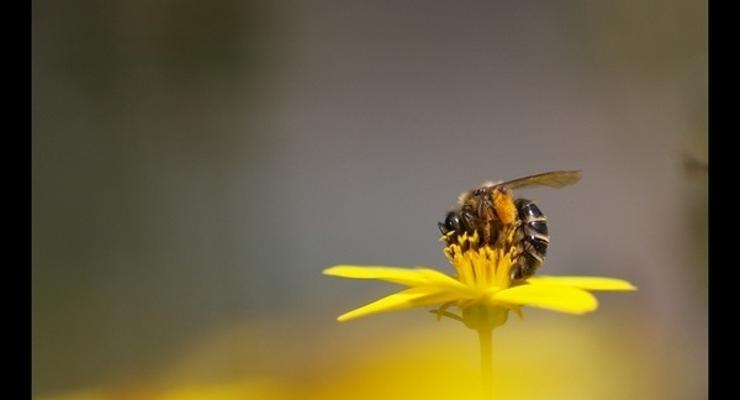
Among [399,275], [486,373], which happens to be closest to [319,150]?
[399,275]

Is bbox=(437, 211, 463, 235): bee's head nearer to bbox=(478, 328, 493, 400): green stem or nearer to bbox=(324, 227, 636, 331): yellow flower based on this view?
bbox=(324, 227, 636, 331): yellow flower

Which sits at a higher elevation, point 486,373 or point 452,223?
point 452,223

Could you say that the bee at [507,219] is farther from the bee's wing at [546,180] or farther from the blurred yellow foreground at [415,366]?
the blurred yellow foreground at [415,366]

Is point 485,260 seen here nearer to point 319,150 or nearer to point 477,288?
point 477,288

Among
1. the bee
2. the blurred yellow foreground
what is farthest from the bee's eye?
the blurred yellow foreground

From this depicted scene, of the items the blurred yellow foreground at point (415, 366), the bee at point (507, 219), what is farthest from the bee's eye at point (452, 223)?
the blurred yellow foreground at point (415, 366)
